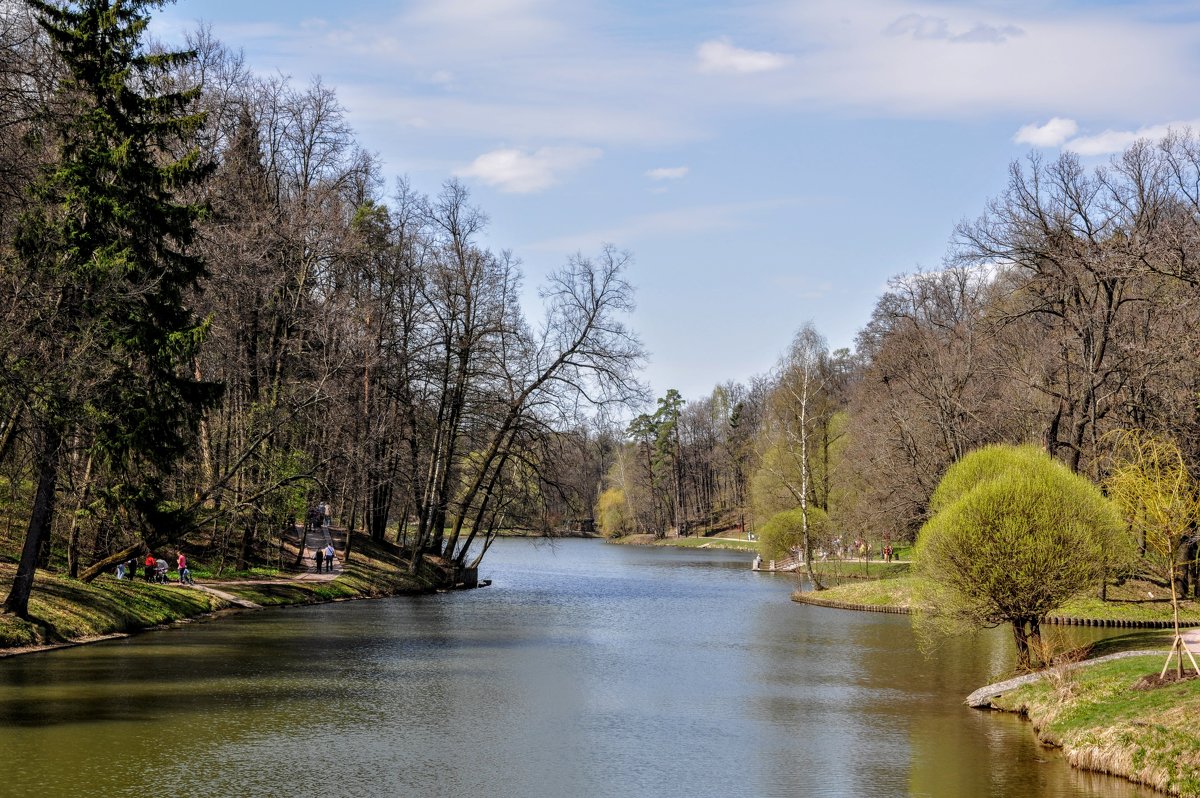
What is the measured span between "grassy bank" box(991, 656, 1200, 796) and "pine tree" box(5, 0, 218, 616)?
20.2m

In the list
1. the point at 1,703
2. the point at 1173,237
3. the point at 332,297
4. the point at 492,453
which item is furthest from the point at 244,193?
the point at 1173,237

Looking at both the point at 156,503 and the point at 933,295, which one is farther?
the point at 933,295

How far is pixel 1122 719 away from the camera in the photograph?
18.9m

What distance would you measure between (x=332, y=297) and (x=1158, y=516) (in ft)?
116

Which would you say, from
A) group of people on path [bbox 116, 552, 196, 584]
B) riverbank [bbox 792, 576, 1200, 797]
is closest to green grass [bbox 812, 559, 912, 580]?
riverbank [bbox 792, 576, 1200, 797]

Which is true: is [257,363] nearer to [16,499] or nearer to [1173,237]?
[16,499]

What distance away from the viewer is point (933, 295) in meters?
68.0

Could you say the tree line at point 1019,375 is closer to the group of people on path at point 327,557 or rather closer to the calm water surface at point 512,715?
the calm water surface at point 512,715

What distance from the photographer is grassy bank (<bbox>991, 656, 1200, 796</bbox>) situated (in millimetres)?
16906

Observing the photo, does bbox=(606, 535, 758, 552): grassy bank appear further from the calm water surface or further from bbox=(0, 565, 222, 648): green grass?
bbox=(0, 565, 222, 648): green grass

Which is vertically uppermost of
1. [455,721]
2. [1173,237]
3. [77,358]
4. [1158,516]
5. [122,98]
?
[122,98]

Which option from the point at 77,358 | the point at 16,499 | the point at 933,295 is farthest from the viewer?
the point at 933,295

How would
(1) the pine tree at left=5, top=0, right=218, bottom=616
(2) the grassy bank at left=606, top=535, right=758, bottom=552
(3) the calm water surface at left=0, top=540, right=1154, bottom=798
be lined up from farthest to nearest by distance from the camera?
(2) the grassy bank at left=606, top=535, right=758, bottom=552 → (1) the pine tree at left=5, top=0, right=218, bottom=616 → (3) the calm water surface at left=0, top=540, right=1154, bottom=798

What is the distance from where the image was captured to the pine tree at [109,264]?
2445 cm
